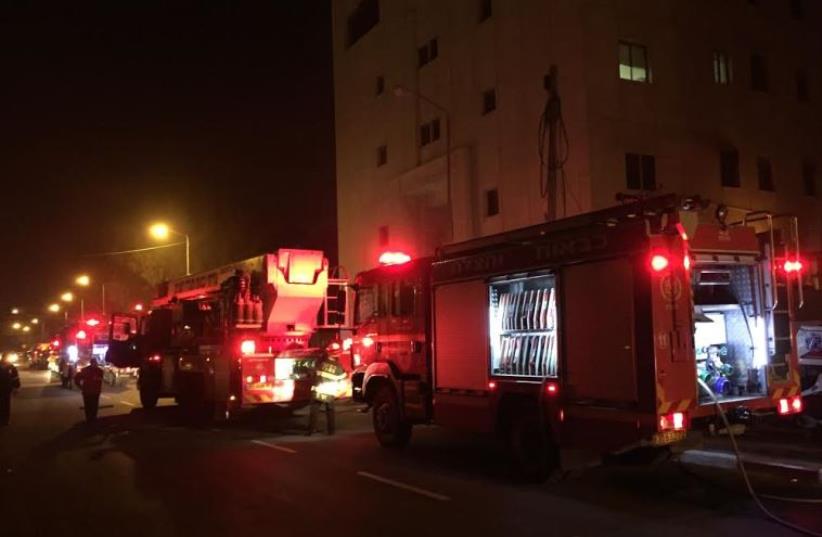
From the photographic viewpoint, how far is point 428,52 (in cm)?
2959

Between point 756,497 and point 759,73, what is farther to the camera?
point 759,73

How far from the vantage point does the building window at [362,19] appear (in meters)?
34.8

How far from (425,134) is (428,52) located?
10.5 ft

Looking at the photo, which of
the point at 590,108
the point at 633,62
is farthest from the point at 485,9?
the point at 590,108

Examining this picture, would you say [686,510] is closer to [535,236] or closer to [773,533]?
[773,533]

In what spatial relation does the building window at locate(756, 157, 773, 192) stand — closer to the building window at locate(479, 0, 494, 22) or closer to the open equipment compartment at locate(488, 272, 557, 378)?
the building window at locate(479, 0, 494, 22)

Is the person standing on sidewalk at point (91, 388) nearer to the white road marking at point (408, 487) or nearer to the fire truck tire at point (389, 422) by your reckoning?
the fire truck tire at point (389, 422)

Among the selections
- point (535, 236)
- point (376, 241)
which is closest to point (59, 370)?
point (376, 241)

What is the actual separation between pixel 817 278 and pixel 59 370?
32169 mm

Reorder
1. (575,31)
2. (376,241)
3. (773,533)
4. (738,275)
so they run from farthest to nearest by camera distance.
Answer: (376,241)
(575,31)
(738,275)
(773,533)

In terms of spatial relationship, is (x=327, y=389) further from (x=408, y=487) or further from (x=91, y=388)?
(x=91, y=388)

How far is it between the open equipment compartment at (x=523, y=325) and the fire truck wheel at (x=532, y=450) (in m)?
0.60

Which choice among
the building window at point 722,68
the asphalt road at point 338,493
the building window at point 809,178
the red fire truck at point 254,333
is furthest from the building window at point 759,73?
the asphalt road at point 338,493

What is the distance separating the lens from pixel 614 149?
22094 millimetres
